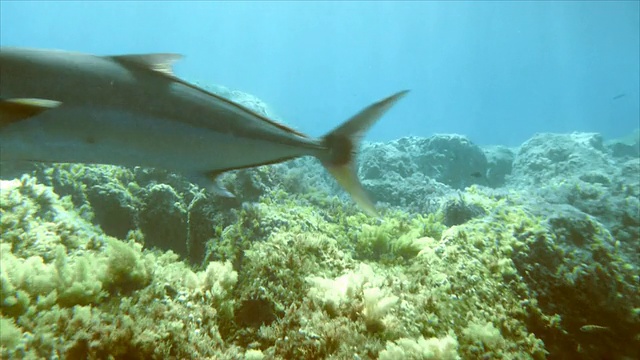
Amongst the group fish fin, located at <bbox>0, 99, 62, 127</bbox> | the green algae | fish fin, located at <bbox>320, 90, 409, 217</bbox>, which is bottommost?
the green algae

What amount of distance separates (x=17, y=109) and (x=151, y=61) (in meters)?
0.66

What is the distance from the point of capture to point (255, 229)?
5.07 metres

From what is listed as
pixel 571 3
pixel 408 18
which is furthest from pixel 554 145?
pixel 408 18

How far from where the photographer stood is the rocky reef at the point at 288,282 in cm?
261

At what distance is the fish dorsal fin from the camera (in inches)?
72.9

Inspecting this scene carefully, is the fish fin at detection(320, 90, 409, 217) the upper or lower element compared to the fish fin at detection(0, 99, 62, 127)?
upper

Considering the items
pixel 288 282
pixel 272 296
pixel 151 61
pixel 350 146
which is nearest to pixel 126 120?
pixel 151 61

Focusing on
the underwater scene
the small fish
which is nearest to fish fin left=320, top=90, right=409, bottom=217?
the underwater scene

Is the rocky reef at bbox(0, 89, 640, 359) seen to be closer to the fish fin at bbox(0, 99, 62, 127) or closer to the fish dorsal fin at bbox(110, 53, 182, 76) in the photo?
the fish fin at bbox(0, 99, 62, 127)

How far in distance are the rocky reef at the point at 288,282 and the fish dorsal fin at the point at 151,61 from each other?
1844mm

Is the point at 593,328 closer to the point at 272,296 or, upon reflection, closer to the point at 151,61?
the point at 272,296

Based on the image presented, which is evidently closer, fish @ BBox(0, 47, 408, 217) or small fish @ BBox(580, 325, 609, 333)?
fish @ BBox(0, 47, 408, 217)

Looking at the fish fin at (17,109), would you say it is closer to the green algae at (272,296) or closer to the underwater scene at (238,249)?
the underwater scene at (238,249)

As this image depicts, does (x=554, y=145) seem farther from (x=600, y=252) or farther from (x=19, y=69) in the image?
(x=19, y=69)
